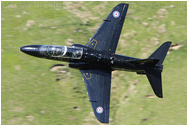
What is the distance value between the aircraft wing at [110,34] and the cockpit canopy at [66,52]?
171cm

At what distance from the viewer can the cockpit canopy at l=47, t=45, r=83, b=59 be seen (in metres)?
22.4

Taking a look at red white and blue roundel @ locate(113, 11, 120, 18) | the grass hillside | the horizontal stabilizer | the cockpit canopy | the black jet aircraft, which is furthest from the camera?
red white and blue roundel @ locate(113, 11, 120, 18)

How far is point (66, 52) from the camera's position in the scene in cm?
2239

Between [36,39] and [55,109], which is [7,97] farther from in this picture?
[36,39]

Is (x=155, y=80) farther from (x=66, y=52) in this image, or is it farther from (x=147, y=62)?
(x=66, y=52)

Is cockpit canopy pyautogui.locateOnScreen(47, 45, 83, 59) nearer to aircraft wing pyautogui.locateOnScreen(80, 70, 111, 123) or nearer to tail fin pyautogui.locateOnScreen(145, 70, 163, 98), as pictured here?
aircraft wing pyautogui.locateOnScreen(80, 70, 111, 123)

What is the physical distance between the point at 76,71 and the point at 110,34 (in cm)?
470

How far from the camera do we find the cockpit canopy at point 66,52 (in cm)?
2239

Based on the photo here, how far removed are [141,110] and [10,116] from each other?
429 inches

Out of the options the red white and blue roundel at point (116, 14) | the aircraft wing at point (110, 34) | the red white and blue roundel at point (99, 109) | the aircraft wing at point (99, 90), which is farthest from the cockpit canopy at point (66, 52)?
the red white and blue roundel at point (116, 14)

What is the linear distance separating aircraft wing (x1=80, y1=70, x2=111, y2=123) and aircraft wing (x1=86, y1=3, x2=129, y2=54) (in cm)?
217

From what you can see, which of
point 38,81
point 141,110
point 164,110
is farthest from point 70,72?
point 164,110

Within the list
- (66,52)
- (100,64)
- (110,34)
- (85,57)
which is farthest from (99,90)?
(110,34)

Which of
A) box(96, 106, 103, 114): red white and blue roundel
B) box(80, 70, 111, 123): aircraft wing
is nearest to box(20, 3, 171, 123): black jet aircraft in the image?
box(80, 70, 111, 123): aircraft wing
